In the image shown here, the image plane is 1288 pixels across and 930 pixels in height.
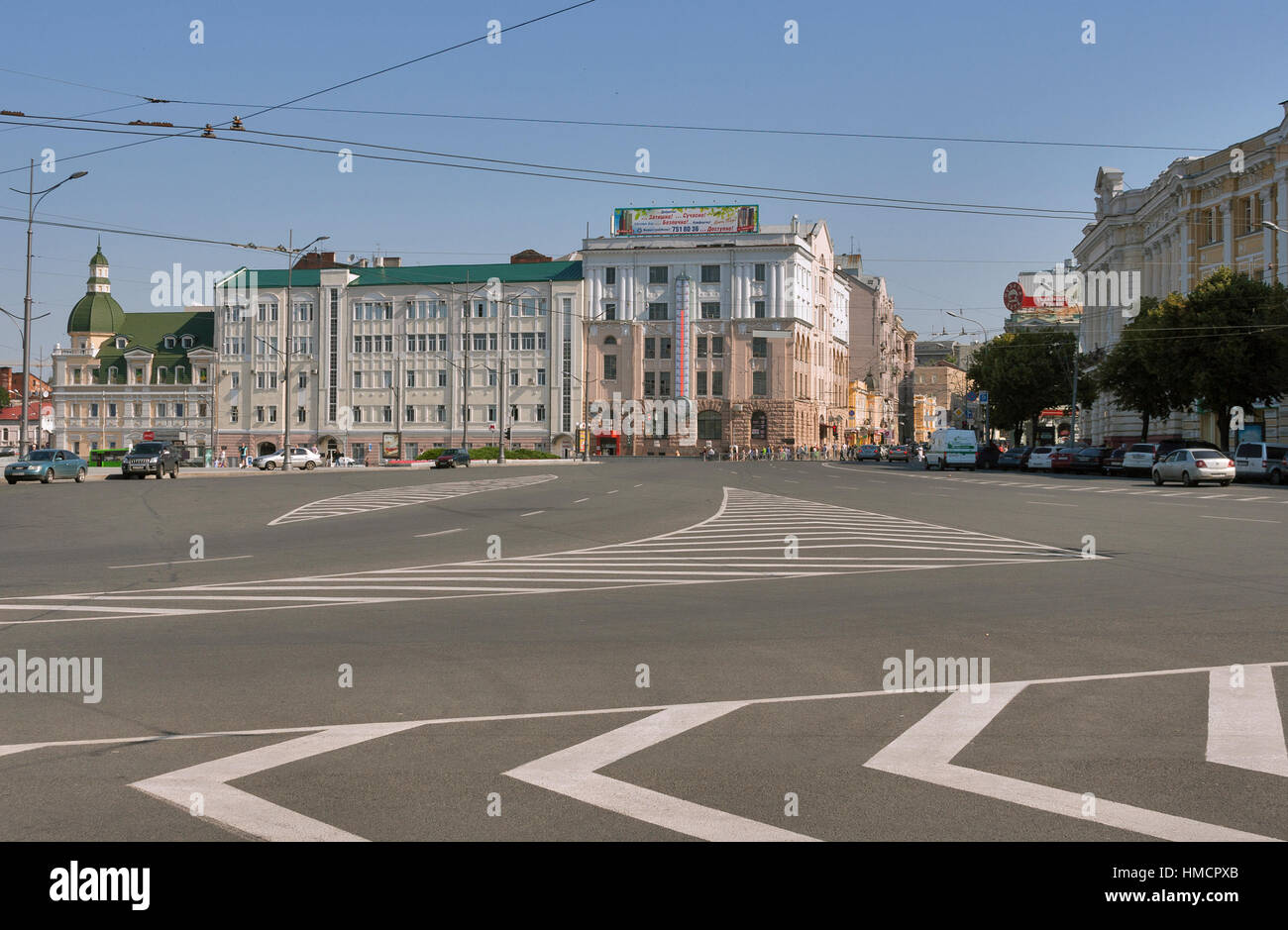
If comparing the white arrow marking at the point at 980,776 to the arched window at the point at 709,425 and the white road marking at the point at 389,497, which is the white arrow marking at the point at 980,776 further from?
the arched window at the point at 709,425

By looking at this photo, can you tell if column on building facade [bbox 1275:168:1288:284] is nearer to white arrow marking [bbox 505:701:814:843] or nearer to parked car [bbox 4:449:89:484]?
parked car [bbox 4:449:89:484]

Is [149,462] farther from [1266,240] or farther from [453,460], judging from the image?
[1266,240]

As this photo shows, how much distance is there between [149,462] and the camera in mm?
51812

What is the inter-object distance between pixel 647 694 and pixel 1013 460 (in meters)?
71.6

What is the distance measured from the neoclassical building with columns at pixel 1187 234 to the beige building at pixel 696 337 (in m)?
27.9

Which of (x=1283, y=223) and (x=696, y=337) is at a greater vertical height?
(x=1283, y=223)

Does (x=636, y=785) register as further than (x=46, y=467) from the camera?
No

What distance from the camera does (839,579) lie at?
49.7ft

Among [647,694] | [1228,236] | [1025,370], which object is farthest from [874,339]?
[647,694]
